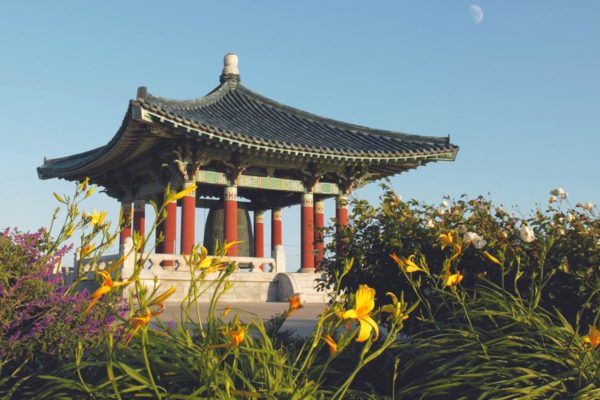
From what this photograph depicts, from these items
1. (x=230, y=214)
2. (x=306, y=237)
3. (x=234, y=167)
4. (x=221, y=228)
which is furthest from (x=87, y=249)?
(x=221, y=228)

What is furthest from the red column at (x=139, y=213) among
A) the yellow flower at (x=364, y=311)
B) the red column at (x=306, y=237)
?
the yellow flower at (x=364, y=311)

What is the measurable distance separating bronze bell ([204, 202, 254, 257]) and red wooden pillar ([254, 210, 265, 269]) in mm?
2202

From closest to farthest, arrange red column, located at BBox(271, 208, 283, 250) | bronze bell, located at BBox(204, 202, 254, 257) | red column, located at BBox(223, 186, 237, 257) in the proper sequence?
red column, located at BBox(223, 186, 237, 257)
bronze bell, located at BBox(204, 202, 254, 257)
red column, located at BBox(271, 208, 283, 250)

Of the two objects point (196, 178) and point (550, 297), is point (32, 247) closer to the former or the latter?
point (550, 297)

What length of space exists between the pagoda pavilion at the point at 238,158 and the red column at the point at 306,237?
0.12 ft

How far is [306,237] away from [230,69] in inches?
327

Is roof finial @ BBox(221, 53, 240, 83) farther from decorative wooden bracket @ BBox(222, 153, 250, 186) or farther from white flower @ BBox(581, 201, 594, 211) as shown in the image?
white flower @ BBox(581, 201, 594, 211)

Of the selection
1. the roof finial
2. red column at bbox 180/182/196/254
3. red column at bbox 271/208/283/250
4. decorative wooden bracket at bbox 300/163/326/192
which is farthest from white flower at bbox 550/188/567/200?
the roof finial

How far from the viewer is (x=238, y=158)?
21.1 metres

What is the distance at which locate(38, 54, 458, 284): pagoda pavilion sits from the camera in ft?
63.7

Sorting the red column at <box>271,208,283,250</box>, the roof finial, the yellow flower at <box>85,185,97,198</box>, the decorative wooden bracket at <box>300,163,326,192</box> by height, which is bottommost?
the yellow flower at <box>85,185,97,198</box>

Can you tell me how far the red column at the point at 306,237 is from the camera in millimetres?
22516

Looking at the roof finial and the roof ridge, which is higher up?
the roof finial

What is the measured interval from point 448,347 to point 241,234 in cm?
1848
